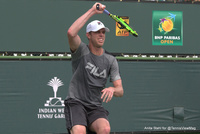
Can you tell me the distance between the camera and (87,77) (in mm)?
5328

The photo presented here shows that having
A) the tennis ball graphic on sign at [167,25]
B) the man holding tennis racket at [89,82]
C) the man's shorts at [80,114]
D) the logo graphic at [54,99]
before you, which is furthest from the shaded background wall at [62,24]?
the man's shorts at [80,114]

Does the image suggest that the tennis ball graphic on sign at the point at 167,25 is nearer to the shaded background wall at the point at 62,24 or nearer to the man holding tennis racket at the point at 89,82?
the shaded background wall at the point at 62,24

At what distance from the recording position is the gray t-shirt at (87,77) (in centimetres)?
532

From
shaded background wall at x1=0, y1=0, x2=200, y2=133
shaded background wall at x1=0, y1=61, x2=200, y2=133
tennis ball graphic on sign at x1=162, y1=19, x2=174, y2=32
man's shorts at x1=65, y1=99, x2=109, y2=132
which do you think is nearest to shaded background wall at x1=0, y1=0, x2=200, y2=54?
shaded background wall at x1=0, y1=0, x2=200, y2=133

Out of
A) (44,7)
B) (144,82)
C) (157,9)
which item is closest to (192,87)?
(144,82)

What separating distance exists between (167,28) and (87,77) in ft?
18.7

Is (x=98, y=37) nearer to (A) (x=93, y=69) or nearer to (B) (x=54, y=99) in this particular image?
(A) (x=93, y=69)

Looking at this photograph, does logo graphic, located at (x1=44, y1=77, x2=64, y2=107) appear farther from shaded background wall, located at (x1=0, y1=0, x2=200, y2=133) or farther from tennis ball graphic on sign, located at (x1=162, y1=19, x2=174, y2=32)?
tennis ball graphic on sign, located at (x1=162, y1=19, x2=174, y2=32)

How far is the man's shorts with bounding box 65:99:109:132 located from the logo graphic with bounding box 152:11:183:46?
5.37m

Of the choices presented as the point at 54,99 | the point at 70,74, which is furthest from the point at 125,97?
the point at 54,99

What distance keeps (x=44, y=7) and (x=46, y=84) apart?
6.70 ft

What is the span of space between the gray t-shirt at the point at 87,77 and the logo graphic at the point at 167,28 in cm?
519

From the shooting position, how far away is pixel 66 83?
9.65m

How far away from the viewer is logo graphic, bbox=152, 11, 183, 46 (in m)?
10.4
